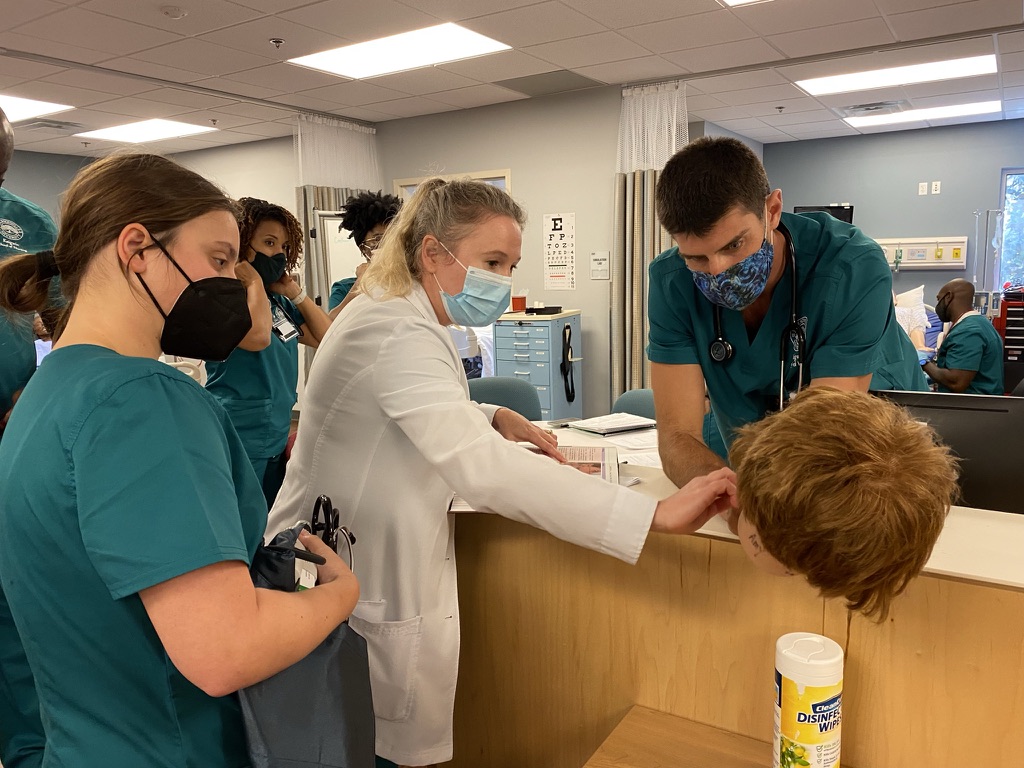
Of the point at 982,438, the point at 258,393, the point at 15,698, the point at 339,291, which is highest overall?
the point at 339,291

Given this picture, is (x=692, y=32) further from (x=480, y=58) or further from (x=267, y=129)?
(x=267, y=129)

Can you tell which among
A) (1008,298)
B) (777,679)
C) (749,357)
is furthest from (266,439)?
(1008,298)

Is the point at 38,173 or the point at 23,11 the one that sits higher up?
the point at 23,11

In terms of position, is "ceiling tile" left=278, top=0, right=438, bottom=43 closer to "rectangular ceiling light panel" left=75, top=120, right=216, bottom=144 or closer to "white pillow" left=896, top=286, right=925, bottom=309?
"rectangular ceiling light panel" left=75, top=120, right=216, bottom=144

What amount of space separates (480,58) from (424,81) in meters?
0.75

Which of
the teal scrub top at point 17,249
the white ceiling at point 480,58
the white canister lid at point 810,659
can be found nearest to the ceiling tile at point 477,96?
the white ceiling at point 480,58

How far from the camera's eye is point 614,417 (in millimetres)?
2785

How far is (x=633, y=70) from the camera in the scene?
5352mm

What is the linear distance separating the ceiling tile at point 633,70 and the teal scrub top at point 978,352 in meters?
2.60

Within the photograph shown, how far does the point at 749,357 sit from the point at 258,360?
69.3 inches

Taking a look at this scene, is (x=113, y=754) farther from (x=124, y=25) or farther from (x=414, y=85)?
(x=414, y=85)

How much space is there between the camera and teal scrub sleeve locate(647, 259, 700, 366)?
5.95ft

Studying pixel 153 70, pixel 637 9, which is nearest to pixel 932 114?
pixel 637 9

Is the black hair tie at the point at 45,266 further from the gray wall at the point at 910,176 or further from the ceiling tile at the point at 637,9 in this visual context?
the gray wall at the point at 910,176
